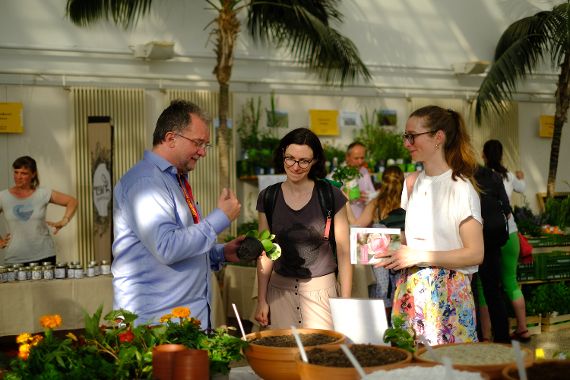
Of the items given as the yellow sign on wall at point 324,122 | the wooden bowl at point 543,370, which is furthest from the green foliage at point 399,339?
the yellow sign on wall at point 324,122

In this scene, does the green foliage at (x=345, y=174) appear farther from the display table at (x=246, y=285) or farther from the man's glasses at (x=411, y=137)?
the man's glasses at (x=411, y=137)

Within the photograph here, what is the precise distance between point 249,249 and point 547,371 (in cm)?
125

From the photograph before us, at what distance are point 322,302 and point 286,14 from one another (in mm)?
5497

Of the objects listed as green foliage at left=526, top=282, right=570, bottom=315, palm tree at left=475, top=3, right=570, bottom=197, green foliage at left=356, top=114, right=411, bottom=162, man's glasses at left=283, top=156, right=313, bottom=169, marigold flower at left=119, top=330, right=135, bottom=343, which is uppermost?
palm tree at left=475, top=3, right=570, bottom=197

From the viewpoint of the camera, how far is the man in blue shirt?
8.63 ft

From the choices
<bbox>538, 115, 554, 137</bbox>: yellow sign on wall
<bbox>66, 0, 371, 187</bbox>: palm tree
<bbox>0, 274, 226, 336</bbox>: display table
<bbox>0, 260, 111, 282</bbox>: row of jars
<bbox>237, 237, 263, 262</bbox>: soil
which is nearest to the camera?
<bbox>237, 237, 263, 262</bbox>: soil

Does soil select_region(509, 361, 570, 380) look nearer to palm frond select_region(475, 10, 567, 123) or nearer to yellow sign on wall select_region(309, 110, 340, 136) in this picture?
yellow sign on wall select_region(309, 110, 340, 136)

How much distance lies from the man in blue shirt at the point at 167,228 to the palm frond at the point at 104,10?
5305 mm

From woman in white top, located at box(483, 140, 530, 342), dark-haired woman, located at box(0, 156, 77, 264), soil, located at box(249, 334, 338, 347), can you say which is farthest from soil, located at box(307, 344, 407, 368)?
dark-haired woman, located at box(0, 156, 77, 264)

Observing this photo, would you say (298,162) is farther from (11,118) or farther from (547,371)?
(11,118)

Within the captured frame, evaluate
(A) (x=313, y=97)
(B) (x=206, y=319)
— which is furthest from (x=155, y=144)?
(A) (x=313, y=97)

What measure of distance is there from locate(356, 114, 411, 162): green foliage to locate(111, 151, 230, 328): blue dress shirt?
6320 mm

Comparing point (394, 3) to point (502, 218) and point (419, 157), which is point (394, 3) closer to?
point (502, 218)

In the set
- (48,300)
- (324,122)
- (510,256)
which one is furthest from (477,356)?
(324,122)
